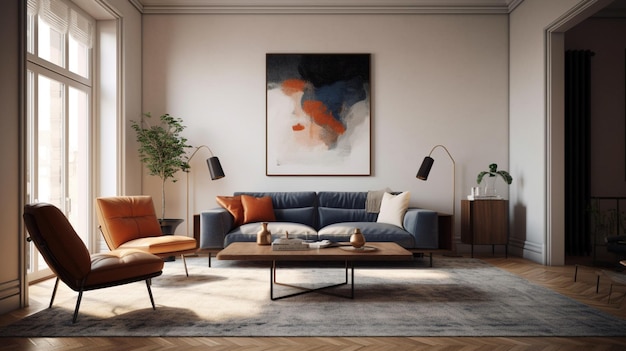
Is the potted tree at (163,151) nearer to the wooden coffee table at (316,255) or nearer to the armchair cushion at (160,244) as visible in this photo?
the armchair cushion at (160,244)

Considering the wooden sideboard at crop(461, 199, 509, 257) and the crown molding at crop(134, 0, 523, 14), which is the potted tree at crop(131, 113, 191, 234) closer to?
the crown molding at crop(134, 0, 523, 14)

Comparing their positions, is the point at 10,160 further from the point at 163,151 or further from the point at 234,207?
the point at 234,207

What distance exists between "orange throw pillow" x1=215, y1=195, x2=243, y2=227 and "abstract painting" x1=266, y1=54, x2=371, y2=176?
871 millimetres

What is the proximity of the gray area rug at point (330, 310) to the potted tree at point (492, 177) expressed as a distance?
173cm

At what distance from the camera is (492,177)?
6.42m

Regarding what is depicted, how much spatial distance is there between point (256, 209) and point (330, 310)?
2.56 m

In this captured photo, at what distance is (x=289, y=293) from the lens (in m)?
3.83

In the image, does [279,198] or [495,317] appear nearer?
[495,317]

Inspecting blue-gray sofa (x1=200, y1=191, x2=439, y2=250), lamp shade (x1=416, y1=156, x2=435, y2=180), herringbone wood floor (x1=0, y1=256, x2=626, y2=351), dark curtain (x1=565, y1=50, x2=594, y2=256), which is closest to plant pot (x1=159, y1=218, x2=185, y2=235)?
blue-gray sofa (x1=200, y1=191, x2=439, y2=250)

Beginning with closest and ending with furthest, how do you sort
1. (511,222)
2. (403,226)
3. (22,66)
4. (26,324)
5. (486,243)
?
(26,324)
(22,66)
(403,226)
(486,243)
(511,222)

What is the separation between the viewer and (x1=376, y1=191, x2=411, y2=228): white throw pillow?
5.53 m

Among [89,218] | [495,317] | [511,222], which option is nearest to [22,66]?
[89,218]

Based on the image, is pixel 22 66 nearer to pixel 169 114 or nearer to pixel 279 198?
pixel 169 114

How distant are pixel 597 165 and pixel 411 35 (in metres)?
3.11
